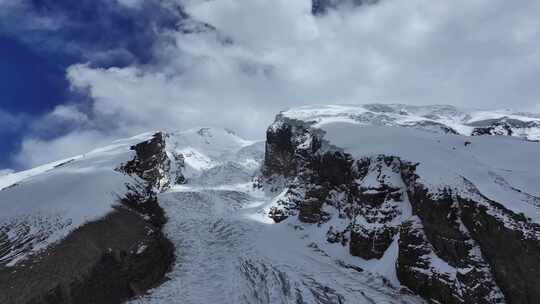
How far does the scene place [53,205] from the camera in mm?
32750

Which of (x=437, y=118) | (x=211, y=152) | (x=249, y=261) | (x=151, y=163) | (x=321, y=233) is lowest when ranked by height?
(x=249, y=261)

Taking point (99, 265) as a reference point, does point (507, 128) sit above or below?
above

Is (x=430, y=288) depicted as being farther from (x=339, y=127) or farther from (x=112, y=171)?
(x=112, y=171)

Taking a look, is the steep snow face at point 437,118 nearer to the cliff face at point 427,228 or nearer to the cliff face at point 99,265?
the cliff face at point 427,228

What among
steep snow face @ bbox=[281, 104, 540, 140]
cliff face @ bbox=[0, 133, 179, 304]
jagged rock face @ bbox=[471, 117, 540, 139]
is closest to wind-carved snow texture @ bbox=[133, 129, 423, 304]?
cliff face @ bbox=[0, 133, 179, 304]

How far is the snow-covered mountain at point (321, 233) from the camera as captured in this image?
25.9m

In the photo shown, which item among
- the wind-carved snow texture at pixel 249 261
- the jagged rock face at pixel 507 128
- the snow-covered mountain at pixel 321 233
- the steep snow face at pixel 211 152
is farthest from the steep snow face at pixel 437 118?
the steep snow face at pixel 211 152

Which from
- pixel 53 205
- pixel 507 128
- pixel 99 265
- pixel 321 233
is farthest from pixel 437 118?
pixel 99 265

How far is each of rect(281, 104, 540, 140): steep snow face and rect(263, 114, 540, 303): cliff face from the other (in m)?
16.1

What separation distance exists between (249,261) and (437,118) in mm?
74384

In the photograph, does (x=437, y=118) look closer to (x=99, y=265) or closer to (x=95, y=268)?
(x=99, y=265)

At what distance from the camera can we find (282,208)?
51.8 metres

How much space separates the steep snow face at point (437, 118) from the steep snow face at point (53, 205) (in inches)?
1202

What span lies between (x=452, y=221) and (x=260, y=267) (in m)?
15.2
